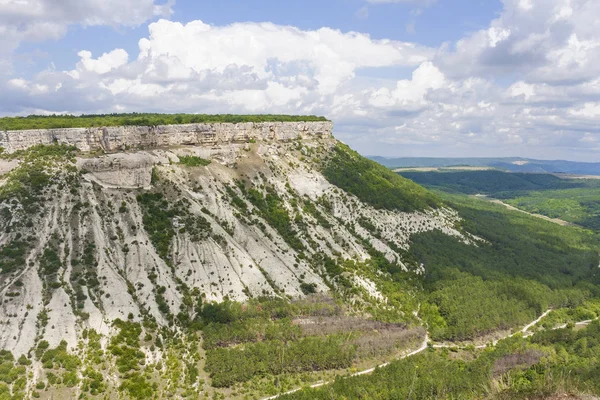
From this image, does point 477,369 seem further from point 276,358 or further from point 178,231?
point 178,231

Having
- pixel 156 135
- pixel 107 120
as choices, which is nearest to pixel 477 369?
pixel 156 135

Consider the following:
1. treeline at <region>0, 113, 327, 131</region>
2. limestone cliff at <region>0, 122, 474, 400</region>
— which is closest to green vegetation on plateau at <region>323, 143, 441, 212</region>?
limestone cliff at <region>0, 122, 474, 400</region>

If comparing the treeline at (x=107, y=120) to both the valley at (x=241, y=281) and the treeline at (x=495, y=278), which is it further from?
the treeline at (x=495, y=278)

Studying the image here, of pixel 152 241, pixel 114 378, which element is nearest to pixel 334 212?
pixel 152 241

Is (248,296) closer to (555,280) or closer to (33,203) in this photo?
(33,203)

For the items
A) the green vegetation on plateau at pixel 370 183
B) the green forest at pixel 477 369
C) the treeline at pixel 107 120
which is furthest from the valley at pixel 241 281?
the treeline at pixel 107 120

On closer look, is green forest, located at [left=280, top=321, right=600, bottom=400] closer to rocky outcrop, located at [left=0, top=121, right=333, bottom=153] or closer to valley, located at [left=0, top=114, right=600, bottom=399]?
valley, located at [left=0, top=114, right=600, bottom=399]
